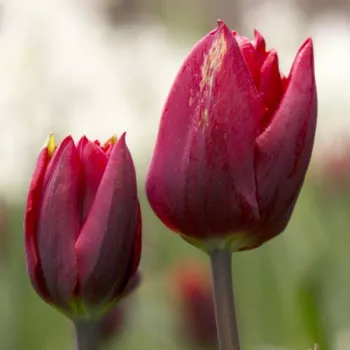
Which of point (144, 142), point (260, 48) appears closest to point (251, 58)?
point (260, 48)

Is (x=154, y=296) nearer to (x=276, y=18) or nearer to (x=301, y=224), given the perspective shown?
(x=301, y=224)

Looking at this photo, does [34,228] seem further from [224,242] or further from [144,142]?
[144,142]

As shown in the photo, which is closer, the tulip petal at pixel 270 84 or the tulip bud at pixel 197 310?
the tulip petal at pixel 270 84

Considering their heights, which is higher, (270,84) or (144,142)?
(144,142)

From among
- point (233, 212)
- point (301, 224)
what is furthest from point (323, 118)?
point (233, 212)

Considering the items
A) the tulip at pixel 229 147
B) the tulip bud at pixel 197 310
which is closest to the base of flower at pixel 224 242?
the tulip at pixel 229 147

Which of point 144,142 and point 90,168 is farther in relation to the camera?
point 144,142

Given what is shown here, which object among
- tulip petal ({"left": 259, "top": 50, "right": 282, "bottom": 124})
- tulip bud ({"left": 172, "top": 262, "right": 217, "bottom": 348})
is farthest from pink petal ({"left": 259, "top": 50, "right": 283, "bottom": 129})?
tulip bud ({"left": 172, "top": 262, "right": 217, "bottom": 348})

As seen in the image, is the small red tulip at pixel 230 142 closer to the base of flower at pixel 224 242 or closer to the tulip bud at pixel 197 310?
the base of flower at pixel 224 242
